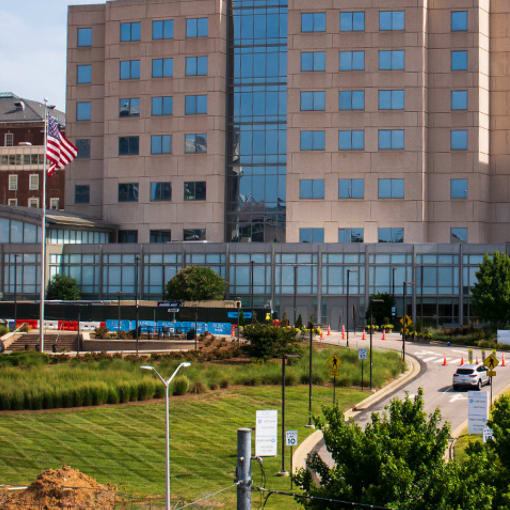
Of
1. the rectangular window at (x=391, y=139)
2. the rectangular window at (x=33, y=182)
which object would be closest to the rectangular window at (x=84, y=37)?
the rectangular window at (x=33, y=182)

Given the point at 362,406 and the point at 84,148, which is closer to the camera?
the point at 362,406

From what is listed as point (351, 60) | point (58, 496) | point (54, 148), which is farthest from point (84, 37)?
point (58, 496)

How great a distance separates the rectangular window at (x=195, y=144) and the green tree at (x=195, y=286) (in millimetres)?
18680

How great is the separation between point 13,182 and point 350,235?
58.3 m

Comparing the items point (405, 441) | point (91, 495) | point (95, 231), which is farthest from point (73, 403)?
point (95, 231)

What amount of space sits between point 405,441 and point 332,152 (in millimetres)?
79688

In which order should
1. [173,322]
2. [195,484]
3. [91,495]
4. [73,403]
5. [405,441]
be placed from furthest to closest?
Answer: 1. [173,322]
2. [73,403]
3. [195,484]
4. [91,495]
5. [405,441]

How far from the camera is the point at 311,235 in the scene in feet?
319

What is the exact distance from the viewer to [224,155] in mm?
100625

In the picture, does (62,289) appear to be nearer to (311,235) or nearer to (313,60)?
(311,235)

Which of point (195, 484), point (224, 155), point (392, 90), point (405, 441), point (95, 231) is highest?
point (392, 90)

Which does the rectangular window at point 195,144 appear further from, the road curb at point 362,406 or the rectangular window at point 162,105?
the road curb at point 362,406

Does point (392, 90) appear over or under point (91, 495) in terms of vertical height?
over

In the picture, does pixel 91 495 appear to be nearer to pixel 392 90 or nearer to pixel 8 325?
pixel 8 325
